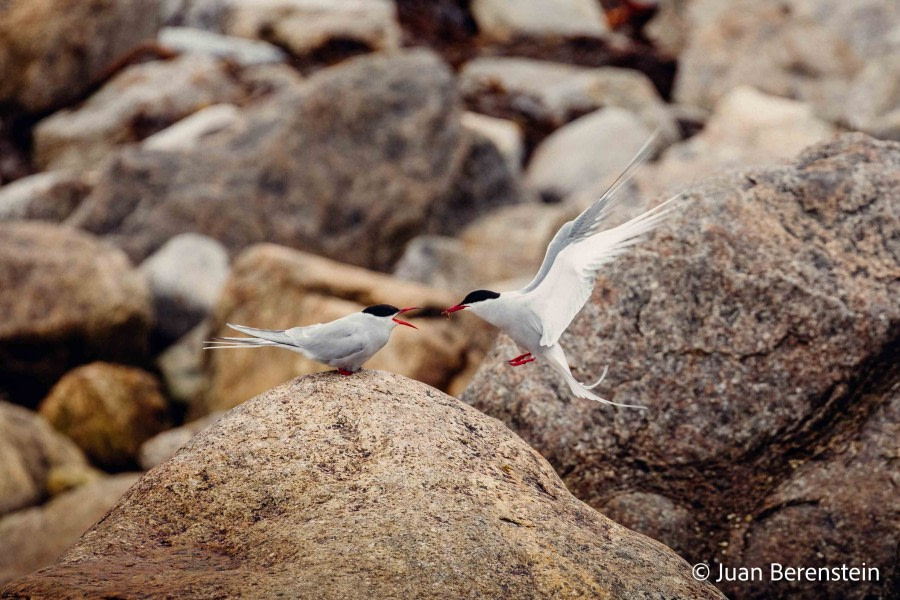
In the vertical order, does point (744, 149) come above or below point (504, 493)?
below

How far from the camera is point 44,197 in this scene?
18.2m

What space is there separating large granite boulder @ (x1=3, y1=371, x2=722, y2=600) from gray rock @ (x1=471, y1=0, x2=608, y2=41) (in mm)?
22771

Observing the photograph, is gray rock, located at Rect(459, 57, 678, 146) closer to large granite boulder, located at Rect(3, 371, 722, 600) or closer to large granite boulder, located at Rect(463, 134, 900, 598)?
large granite boulder, located at Rect(463, 134, 900, 598)

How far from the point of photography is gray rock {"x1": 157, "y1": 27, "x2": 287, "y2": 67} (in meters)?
24.0

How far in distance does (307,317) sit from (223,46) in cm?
1400

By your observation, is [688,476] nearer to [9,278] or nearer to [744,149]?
[9,278]

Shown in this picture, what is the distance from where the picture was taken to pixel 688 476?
21.7 feet

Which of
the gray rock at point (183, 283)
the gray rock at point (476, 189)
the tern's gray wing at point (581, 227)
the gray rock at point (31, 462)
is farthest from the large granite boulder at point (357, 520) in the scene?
the gray rock at point (476, 189)

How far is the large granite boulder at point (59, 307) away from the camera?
13.4 meters

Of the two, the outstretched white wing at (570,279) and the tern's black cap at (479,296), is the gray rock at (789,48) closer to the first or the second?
the outstretched white wing at (570,279)

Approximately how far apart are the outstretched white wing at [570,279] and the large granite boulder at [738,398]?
1.30 metres

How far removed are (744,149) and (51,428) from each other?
1150 centimetres

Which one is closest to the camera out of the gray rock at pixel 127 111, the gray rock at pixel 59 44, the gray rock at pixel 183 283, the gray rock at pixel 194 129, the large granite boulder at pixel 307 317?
the large granite boulder at pixel 307 317

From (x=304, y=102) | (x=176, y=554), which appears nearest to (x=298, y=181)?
(x=304, y=102)
